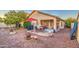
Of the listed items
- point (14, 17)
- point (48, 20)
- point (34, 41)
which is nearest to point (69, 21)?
point (48, 20)

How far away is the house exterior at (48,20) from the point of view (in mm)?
3260

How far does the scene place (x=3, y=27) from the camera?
10.7ft

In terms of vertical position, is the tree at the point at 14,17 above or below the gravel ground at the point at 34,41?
above

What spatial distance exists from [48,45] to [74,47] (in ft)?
1.22

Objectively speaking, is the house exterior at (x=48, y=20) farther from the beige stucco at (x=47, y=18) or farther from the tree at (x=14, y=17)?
the tree at (x=14, y=17)

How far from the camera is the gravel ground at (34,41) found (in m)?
3.27

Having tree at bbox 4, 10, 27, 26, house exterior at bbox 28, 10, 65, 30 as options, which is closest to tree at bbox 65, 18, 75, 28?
house exterior at bbox 28, 10, 65, 30

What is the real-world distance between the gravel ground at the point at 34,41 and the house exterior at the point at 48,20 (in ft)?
0.33

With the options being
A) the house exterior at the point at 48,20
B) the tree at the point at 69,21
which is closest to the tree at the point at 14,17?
the house exterior at the point at 48,20

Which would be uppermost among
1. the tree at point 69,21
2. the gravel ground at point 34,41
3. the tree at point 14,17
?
the tree at point 14,17

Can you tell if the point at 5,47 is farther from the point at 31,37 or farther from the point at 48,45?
the point at 48,45

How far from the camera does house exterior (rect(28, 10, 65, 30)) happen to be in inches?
128

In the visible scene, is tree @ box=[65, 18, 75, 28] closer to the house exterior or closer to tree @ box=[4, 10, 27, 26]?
the house exterior

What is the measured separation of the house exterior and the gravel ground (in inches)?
4.0
